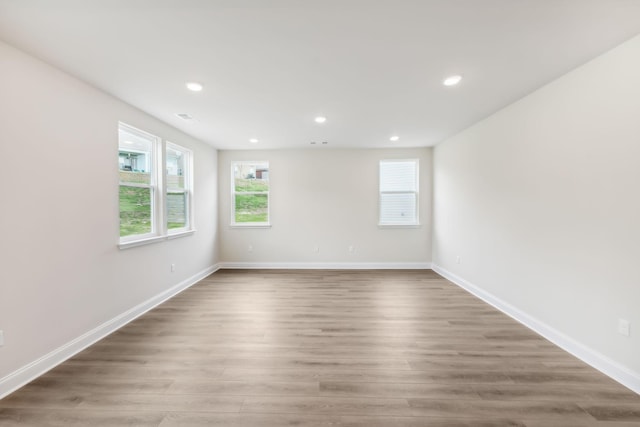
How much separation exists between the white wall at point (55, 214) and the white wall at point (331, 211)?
2697 mm

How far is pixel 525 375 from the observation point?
207 cm

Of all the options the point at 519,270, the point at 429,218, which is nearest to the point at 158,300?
the point at 519,270

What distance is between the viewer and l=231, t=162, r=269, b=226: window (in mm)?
5688

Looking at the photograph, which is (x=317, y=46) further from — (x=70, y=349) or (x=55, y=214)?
(x=70, y=349)

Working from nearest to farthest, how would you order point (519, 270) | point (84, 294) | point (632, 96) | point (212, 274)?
point (632, 96)
point (84, 294)
point (519, 270)
point (212, 274)

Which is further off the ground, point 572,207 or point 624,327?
point 572,207

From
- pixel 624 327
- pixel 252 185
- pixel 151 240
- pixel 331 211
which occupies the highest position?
pixel 252 185

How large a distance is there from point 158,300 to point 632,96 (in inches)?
204

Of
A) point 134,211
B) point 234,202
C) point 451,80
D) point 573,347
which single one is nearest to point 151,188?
point 134,211

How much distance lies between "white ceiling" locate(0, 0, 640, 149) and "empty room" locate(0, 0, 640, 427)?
2 centimetres

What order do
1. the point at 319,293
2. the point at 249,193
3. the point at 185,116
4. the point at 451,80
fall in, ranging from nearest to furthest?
the point at 451,80 < the point at 185,116 < the point at 319,293 < the point at 249,193

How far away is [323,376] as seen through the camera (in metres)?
2.05

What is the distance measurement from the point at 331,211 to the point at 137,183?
3.40 metres

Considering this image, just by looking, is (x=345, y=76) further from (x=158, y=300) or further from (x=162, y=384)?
(x=158, y=300)
